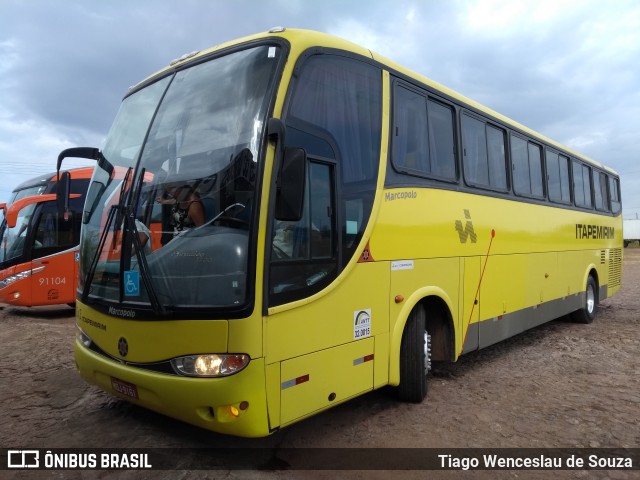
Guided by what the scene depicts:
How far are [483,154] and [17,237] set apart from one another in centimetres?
1001

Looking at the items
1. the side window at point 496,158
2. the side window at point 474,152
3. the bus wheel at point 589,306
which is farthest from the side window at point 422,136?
the bus wheel at point 589,306

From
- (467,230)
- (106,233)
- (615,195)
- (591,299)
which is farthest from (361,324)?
(615,195)

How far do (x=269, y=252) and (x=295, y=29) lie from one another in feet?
6.05

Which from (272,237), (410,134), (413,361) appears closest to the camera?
(272,237)

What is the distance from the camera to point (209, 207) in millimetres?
3504

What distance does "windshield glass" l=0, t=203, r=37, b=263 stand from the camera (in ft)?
35.6

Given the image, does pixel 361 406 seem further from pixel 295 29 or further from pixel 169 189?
pixel 295 29

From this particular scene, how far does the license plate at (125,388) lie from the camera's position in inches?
147

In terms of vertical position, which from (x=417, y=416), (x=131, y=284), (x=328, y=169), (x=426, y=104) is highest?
(x=426, y=104)

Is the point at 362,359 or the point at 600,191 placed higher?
the point at 600,191

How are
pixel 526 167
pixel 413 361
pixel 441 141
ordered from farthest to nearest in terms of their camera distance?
1. pixel 526 167
2. pixel 441 141
3. pixel 413 361

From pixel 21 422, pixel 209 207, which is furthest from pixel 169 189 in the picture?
pixel 21 422

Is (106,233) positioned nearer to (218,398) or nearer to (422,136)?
(218,398)

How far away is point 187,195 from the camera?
3.64 metres
